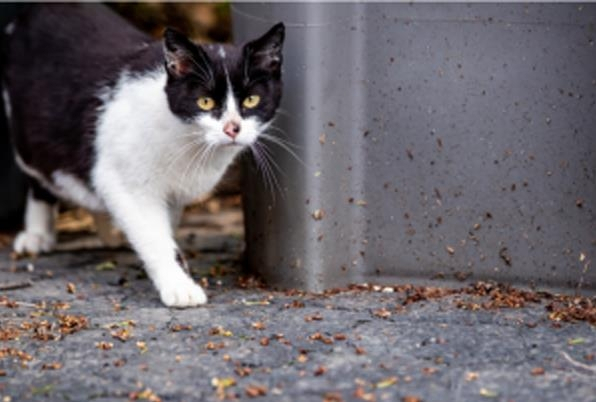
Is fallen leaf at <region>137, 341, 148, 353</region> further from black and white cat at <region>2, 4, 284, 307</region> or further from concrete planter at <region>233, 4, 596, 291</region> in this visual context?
concrete planter at <region>233, 4, 596, 291</region>

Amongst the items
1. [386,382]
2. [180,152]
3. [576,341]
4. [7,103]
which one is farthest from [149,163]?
[576,341]

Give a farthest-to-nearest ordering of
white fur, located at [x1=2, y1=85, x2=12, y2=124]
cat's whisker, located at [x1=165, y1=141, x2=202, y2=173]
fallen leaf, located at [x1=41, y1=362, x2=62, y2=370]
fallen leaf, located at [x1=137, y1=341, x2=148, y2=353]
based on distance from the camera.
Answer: white fur, located at [x1=2, y1=85, x2=12, y2=124] < cat's whisker, located at [x1=165, y1=141, x2=202, y2=173] < fallen leaf, located at [x1=137, y1=341, x2=148, y2=353] < fallen leaf, located at [x1=41, y1=362, x2=62, y2=370]

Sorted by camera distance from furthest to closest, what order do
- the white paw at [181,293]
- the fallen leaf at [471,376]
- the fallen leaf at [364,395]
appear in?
1. the white paw at [181,293]
2. the fallen leaf at [471,376]
3. the fallen leaf at [364,395]

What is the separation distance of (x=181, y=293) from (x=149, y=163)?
541mm

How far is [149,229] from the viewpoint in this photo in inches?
149

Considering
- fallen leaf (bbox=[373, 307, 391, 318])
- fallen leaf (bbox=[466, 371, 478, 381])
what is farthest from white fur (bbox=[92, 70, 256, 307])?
fallen leaf (bbox=[466, 371, 478, 381])

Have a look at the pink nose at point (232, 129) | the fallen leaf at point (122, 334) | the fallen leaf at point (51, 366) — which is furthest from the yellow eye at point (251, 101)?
the fallen leaf at point (51, 366)

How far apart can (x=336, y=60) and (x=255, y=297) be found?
88cm

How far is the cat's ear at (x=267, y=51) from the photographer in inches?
135

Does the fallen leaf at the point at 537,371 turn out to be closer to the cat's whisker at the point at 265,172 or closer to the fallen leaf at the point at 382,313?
the fallen leaf at the point at 382,313

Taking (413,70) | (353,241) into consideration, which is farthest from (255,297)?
(413,70)

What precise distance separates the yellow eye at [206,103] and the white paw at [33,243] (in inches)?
59.0

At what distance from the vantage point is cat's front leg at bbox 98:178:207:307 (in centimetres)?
366

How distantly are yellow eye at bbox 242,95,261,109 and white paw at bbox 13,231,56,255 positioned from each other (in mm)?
1579
